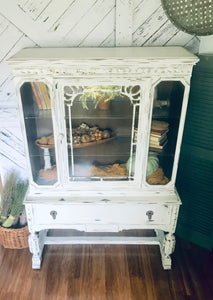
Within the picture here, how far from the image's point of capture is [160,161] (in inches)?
79.6

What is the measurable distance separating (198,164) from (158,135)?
51 cm

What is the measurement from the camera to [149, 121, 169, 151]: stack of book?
1.89 m

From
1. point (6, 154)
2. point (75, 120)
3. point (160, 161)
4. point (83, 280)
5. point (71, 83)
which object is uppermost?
point (71, 83)

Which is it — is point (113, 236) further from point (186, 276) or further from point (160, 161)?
point (160, 161)

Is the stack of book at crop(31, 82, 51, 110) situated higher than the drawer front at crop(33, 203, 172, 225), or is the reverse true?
the stack of book at crop(31, 82, 51, 110)

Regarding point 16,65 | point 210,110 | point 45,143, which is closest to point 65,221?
point 45,143

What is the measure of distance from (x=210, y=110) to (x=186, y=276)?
52.2 inches

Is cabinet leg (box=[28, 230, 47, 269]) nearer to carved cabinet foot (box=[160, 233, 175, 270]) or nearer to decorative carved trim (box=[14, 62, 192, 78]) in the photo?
carved cabinet foot (box=[160, 233, 175, 270])

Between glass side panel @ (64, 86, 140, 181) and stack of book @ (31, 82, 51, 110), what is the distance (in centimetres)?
13

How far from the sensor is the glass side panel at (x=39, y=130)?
179 centimetres

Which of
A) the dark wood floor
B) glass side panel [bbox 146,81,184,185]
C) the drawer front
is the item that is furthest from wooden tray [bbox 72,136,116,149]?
the dark wood floor

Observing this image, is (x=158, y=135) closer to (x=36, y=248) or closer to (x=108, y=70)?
(x=108, y=70)

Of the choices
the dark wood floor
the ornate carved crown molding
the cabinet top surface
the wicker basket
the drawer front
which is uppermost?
the cabinet top surface

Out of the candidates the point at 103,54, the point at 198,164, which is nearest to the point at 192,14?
the point at 103,54
